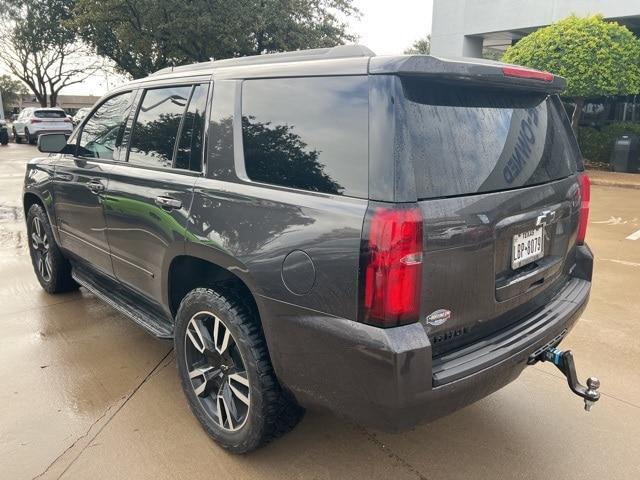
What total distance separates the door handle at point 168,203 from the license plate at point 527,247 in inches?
63.7

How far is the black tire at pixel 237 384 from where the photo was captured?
236 cm

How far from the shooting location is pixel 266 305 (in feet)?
7.30

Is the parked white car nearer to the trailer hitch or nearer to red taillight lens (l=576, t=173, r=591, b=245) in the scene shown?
red taillight lens (l=576, t=173, r=591, b=245)

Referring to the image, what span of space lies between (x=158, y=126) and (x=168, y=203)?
0.61 m

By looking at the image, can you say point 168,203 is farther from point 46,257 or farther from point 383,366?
point 46,257

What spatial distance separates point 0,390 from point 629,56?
602 inches

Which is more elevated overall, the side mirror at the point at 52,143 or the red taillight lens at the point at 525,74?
the red taillight lens at the point at 525,74

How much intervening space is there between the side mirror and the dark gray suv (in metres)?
1.25

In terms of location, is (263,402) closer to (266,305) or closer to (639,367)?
(266,305)

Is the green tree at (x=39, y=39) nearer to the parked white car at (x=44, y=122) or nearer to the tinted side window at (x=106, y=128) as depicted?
the parked white car at (x=44, y=122)

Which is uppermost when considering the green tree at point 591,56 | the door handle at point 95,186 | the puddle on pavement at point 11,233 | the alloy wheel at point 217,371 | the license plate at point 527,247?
the green tree at point 591,56

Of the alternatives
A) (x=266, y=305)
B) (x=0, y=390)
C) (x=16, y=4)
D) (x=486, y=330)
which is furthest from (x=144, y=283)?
(x=16, y=4)

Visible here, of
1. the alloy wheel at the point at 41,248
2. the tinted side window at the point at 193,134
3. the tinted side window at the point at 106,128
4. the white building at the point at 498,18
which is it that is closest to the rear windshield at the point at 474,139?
the tinted side window at the point at 193,134

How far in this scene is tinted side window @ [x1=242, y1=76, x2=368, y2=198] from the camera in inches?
79.6
